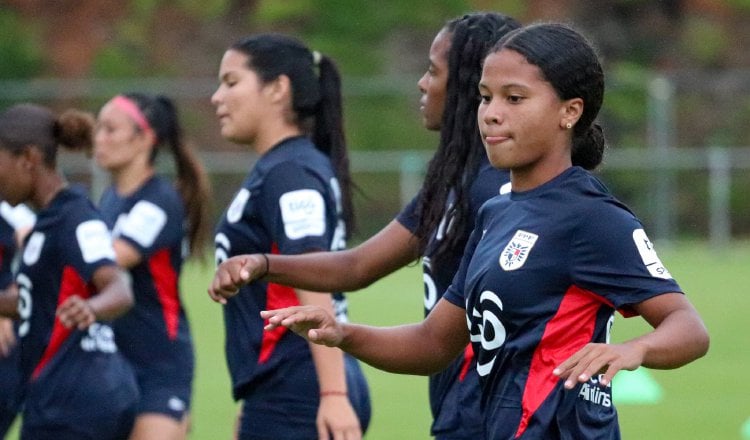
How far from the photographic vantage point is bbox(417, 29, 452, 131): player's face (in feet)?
14.2

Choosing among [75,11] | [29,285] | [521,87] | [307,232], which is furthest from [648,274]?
[75,11]

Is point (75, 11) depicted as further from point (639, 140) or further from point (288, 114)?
point (288, 114)

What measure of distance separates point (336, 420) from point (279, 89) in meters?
1.27

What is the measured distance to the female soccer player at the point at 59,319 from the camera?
5207 millimetres

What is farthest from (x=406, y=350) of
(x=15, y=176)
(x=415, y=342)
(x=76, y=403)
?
(x=15, y=176)

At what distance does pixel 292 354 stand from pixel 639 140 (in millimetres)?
19078

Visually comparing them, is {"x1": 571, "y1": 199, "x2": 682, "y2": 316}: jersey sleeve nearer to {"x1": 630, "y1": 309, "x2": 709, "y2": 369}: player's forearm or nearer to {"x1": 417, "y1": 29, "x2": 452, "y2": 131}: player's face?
{"x1": 630, "y1": 309, "x2": 709, "y2": 369}: player's forearm

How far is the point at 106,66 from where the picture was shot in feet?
81.7

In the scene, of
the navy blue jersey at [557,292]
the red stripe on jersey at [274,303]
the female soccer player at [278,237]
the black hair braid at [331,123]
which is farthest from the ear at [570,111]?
the black hair braid at [331,123]

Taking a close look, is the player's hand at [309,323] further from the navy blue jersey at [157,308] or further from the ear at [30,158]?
the navy blue jersey at [157,308]

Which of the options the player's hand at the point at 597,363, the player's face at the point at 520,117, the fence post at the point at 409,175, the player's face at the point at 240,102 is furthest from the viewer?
the fence post at the point at 409,175

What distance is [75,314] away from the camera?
4.89 m

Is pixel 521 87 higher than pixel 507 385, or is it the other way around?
pixel 521 87

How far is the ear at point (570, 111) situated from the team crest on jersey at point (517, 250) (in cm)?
27
